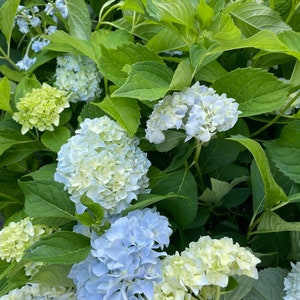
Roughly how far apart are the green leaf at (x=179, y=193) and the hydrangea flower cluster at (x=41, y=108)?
15cm

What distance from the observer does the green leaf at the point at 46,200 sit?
0.53 metres

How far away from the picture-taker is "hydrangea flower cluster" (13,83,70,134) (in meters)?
0.62

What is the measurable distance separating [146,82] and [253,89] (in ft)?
0.39

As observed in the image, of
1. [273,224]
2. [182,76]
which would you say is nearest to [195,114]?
[182,76]

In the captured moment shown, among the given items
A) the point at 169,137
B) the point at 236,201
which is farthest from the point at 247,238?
the point at 169,137

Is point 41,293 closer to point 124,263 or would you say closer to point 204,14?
point 124,263

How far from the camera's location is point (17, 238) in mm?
562

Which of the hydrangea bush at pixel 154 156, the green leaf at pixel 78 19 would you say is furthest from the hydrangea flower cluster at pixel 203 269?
the green leaf at pixel 78 19

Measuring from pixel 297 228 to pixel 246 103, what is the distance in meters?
0.14

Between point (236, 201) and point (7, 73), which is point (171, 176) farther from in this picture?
point (7, 73)

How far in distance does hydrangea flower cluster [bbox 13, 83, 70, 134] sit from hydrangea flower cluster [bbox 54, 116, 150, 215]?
76 mm

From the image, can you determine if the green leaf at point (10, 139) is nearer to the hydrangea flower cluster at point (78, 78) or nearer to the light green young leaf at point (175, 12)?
the hydrangea flower cluster at point (78, 78)

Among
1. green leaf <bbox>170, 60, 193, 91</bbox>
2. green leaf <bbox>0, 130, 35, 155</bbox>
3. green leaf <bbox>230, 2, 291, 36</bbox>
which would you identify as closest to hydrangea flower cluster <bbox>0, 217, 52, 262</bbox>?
green leaf <bbox>0, 130, 35, 155</bbox>

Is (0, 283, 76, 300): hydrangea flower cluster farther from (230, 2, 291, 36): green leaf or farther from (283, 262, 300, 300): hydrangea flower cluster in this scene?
(230, 2, 291, 36): green leaf
